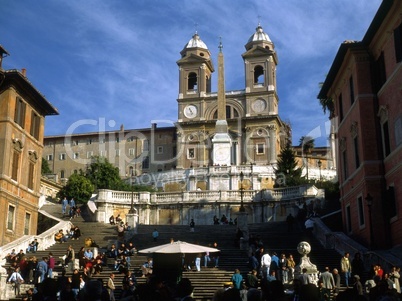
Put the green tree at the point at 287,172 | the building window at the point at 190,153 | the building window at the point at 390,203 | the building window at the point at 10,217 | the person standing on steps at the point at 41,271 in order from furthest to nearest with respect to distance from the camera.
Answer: the building window at the point at 190,153 < the green tree at the point at 287,172 < the building window at the point at 10,217 < the building window at the point at 390,203 < the person standing on steps at the point at 41,271

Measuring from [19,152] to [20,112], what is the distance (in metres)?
2.46

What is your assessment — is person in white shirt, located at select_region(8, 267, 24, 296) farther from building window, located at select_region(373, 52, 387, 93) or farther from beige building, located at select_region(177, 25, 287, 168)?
beige building, located at select_region(177, 25, 287, 168)

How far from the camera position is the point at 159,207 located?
51438 millimetres

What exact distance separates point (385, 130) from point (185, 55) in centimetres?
7532

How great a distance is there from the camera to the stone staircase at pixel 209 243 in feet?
83.4

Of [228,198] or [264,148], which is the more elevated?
[264,148]

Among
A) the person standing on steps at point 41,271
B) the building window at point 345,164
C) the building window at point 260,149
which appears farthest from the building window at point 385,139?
the building window at point 260,149

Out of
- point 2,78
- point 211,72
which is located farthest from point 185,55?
point 2,78

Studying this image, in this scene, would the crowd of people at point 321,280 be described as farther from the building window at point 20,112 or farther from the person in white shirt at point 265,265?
the building window at point 20,112

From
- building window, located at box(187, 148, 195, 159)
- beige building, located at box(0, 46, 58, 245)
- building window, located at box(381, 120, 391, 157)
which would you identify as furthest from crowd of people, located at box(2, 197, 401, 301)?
building window, located at box(187, 148, 195, 159)

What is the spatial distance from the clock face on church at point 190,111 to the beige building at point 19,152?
54400 mm

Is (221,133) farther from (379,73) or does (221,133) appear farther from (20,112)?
(379,73)

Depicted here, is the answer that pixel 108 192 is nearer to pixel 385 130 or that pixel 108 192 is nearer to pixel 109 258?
pixel 109 258

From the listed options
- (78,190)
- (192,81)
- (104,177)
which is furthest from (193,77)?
(78,190)
